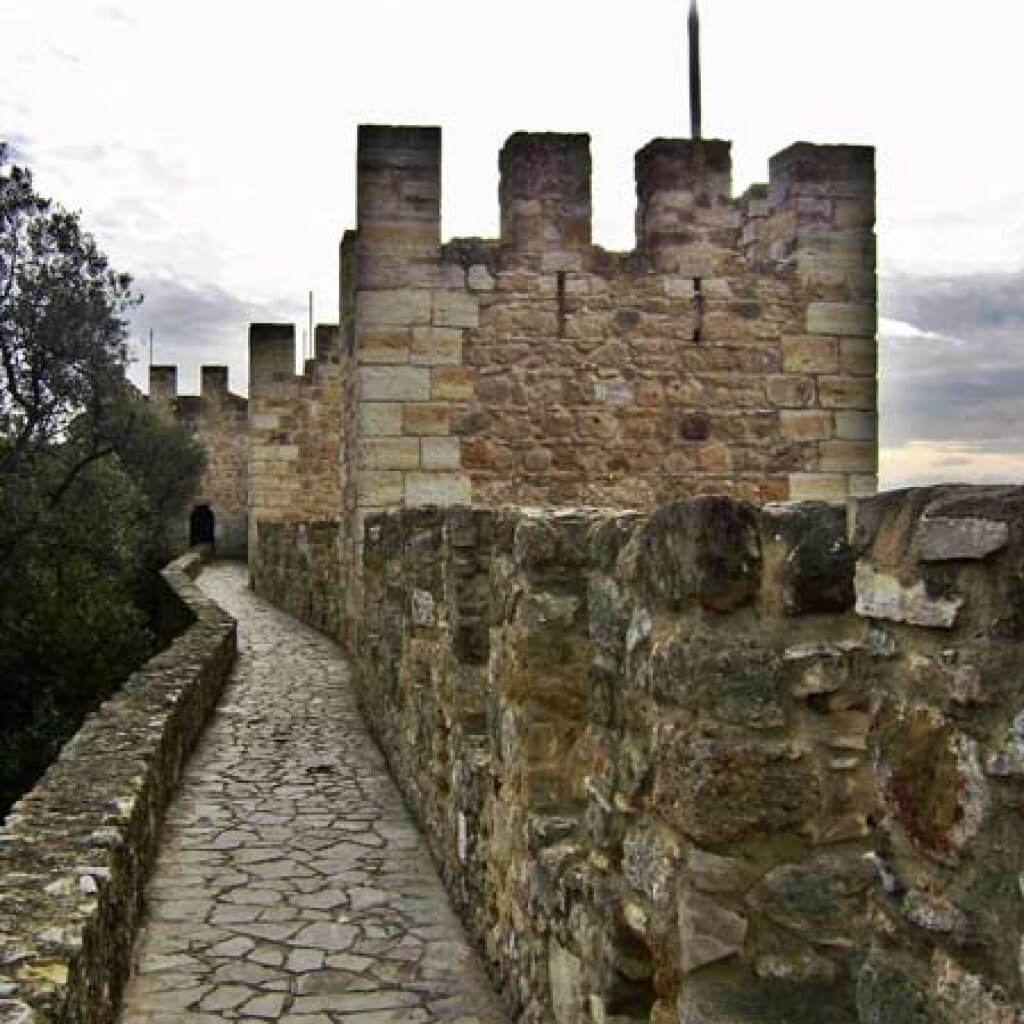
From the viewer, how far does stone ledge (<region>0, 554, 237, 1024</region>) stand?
10.8ft

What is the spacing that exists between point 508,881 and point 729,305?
654 centimetres

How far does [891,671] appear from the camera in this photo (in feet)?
5.90

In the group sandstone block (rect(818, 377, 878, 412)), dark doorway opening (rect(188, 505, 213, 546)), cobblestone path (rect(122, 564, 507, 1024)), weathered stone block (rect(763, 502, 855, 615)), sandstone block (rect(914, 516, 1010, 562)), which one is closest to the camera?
sandstone block (rect(914, 516, 1010, 562))

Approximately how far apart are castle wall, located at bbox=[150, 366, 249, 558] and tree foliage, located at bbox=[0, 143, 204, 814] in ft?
59.2

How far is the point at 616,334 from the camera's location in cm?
966

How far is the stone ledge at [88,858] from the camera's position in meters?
3.30

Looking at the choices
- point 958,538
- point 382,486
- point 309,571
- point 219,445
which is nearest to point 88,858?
point 958,538

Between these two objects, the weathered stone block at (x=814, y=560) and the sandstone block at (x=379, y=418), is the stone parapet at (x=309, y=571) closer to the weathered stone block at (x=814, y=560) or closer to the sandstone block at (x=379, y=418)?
the sandstone block at (x=379, y=418)

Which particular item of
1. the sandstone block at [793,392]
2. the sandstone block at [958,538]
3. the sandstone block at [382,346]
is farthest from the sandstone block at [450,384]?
the sandstone block at [958,538]

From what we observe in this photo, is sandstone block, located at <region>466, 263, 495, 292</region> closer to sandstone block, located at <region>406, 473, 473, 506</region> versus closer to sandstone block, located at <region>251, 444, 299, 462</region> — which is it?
sandstone block, located at <region>406, 473, 473, 506</region>

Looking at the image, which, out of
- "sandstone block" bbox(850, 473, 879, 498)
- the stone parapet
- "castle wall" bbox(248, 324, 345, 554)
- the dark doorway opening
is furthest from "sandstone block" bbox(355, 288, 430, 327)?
the dark doorway opening

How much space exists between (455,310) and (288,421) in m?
13.5

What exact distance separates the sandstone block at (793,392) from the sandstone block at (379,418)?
9.71ft

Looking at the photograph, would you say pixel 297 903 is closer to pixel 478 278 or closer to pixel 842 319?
pixel 478 278
